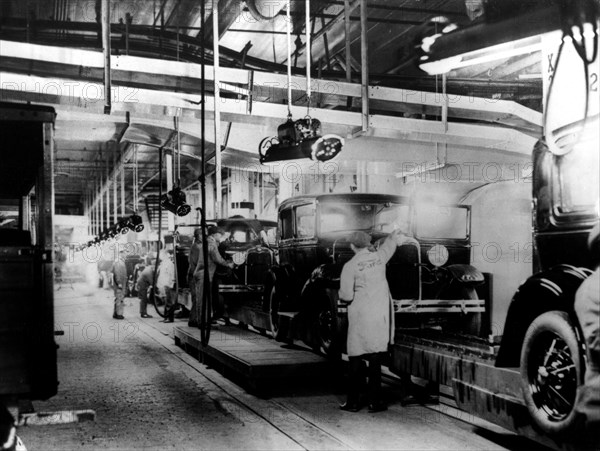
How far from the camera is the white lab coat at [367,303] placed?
20.4 feet

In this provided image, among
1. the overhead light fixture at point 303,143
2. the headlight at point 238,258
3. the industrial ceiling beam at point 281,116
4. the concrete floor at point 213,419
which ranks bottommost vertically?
the concrete floor at point 213,419

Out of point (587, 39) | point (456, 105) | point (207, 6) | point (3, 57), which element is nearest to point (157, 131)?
point (207, 6)

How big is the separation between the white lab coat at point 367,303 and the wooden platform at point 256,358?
31.6 inches

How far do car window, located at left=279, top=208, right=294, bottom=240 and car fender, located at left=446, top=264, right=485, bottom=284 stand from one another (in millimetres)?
2311

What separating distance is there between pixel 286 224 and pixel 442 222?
225cm

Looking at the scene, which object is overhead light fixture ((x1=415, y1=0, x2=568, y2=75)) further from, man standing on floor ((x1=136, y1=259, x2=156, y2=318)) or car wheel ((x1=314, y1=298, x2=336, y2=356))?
man standing on floor ((x1=136, y1=259, x2=156, y2=318))

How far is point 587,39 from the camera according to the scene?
14.5 feet

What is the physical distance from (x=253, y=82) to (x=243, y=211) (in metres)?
8.68

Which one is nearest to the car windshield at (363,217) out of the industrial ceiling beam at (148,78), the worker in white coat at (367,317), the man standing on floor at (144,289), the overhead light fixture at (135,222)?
the industrial ceiling beam at (148,78)

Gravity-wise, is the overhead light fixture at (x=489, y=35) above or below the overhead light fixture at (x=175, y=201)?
above

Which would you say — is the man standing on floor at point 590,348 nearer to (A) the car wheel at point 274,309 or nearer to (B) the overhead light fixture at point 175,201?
(A) the car wheel at point 274,309

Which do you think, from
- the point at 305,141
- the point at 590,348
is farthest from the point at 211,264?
the point at 590,348

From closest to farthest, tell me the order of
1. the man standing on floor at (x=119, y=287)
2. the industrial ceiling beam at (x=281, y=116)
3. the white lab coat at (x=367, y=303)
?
the white lab coat at (x=367, y=303) → the industrial ceiling beam at (x=281, y=116) → the man standing on floor at (x=119, y=287)

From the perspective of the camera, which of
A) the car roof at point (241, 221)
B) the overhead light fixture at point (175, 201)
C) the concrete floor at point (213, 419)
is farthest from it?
the car roof at point (241, 221)
